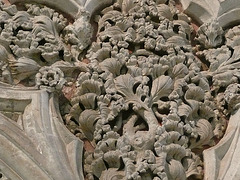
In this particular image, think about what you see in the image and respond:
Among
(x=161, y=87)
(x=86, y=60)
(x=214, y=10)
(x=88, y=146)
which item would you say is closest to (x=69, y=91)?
(x=86, y=60)

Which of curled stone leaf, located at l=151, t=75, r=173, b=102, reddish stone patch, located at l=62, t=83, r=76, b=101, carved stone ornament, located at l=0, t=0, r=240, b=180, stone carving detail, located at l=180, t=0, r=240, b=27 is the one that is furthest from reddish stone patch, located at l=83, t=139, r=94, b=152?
stone carving detail, located at l=180, t=0, r=240, b=27

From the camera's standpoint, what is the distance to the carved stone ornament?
11.9 feet

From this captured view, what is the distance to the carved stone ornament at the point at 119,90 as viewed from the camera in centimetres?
363

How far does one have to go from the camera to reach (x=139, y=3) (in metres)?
4.40

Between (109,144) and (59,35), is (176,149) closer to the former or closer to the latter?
(109,144)

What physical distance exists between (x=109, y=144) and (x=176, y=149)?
0.97 feet

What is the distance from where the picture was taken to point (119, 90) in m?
3.93

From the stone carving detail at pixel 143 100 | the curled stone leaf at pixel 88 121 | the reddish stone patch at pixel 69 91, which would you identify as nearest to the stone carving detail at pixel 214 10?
the stone carving detail at pixel 143 100

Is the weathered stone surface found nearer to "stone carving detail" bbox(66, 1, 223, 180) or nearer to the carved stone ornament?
the carved stone ornament

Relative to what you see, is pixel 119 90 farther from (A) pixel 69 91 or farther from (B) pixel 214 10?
(B) pixel 214 10

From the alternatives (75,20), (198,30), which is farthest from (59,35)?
(198,30)

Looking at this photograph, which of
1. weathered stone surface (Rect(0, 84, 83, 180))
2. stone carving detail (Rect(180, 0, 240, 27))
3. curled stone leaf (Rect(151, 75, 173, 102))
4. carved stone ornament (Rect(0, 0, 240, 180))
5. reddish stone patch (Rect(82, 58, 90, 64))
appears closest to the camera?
weathered stone surface (Rect(0, 84, 83, 180))

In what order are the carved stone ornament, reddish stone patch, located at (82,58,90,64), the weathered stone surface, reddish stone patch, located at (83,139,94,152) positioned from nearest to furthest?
the weathered stone surface, the carved stone ornament, reddish stone patch, located at (83,139,94,152), reddish stone patch, located at (82,58,90,64)

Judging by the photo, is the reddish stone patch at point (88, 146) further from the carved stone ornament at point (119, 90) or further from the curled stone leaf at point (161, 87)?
the curled stone leaf at point (161, 87)
